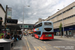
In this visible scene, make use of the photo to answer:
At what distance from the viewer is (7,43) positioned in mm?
3277

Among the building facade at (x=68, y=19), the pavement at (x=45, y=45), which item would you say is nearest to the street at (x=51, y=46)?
the pavement at (x=45, y=45)

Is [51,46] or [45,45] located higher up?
[51,46]

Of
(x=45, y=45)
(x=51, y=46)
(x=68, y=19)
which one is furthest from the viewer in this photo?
(x=68, y=19)

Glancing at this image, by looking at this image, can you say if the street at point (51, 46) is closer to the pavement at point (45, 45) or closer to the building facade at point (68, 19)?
the pavement at point (45, 45)

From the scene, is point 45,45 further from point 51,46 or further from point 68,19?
point 68,19

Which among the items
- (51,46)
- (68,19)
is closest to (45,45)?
(51,46)

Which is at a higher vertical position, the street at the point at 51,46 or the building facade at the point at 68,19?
the building facade at the point at 68,19

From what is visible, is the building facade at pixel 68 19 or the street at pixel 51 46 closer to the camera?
the street at pixel 51 46

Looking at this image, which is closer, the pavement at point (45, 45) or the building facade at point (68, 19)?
the pavement at point (45, 45)

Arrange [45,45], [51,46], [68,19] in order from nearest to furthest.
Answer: [51,46], [45,45], [68,19]

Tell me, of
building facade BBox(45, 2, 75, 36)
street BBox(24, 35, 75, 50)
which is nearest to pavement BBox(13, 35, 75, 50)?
street BBox(24, 35, 75, 50)

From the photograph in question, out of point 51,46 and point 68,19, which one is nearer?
point 51,46

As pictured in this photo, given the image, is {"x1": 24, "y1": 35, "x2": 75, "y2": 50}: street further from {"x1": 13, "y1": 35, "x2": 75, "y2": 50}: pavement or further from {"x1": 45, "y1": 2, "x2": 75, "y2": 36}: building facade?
{"x1": 45, "y1": 2, "x2": 75, "y2": 36}: building facade

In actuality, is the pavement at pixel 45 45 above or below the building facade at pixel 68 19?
below
